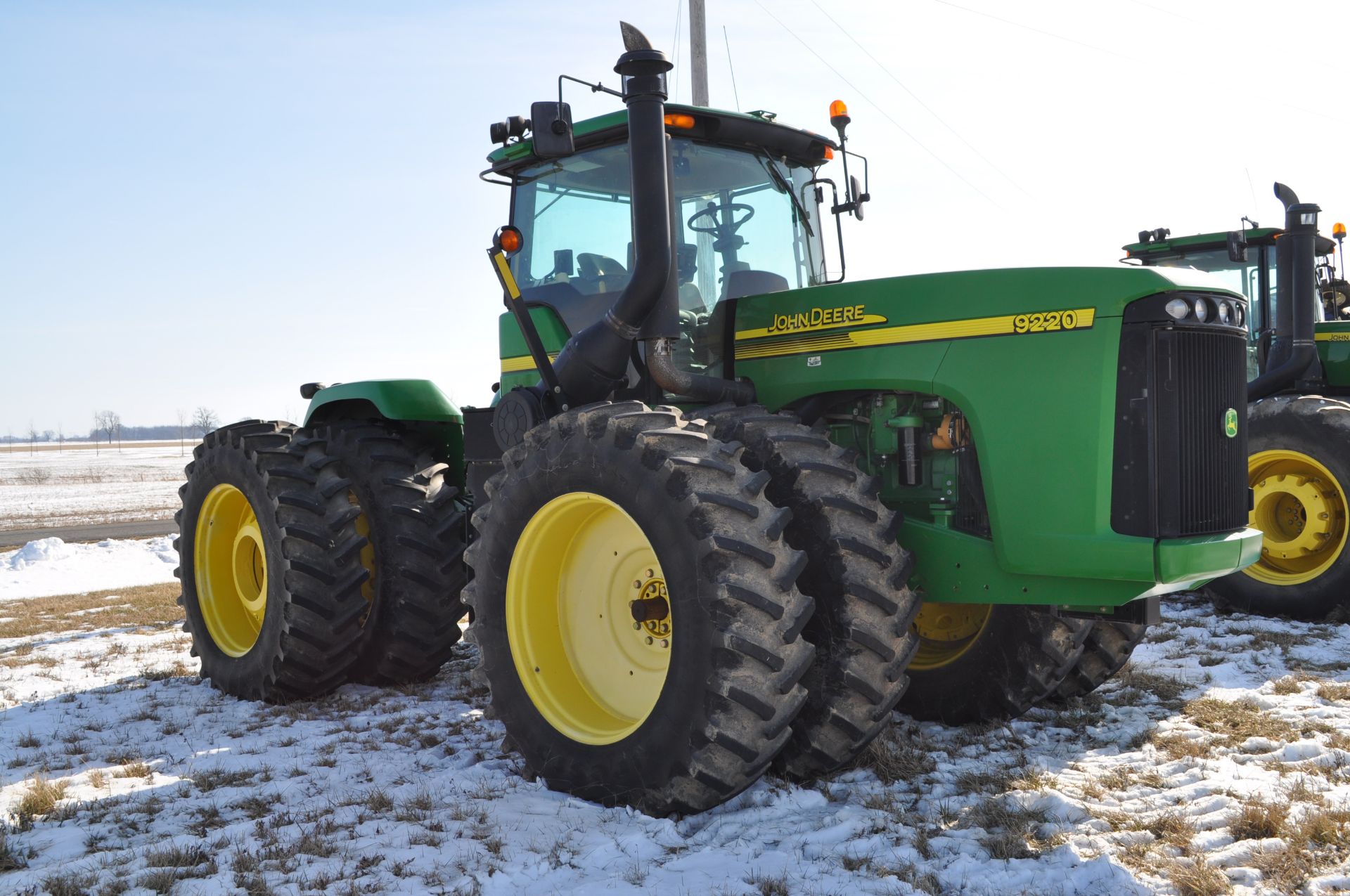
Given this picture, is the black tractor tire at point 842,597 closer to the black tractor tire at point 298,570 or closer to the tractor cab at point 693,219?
the tractor cab at point 693,219

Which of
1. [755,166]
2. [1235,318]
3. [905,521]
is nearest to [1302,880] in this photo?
[905,521]

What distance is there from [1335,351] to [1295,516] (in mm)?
1695

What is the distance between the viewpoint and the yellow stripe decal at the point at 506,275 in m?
5.27

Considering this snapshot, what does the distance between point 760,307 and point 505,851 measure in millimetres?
2661

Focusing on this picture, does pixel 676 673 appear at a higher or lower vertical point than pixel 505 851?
higher

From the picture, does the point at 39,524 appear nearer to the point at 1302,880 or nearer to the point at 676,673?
the point at 676,673

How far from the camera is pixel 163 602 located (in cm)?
1105

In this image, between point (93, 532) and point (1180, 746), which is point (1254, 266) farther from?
A: point (93, 532)

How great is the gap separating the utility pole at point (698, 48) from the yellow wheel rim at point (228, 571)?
8321 millimetres

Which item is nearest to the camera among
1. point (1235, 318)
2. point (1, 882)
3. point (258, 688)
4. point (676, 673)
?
point (1, 882)

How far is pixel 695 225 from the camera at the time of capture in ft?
17.0

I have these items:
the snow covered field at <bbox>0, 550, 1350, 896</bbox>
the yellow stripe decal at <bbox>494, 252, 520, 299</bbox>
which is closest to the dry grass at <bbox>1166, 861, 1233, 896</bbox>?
the snow covered field at <bbox>0, 550, 1350, 896</bbox>

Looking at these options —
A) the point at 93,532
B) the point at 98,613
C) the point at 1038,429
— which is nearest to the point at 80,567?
the point at 98,613

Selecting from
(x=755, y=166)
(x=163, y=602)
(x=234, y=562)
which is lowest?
(x=163, y=602)
